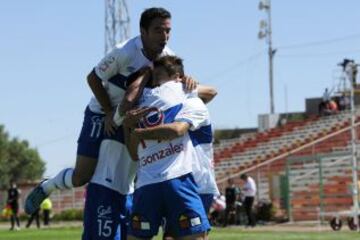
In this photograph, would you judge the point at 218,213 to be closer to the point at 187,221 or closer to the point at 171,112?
the point at 171,112

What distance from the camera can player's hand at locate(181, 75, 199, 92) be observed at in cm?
724

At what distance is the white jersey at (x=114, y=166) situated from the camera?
313 inches

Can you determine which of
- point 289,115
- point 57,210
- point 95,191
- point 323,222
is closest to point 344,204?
point 323,222

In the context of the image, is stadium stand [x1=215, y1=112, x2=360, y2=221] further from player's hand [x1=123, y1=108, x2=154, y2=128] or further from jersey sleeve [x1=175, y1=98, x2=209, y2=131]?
player's hand [x1=123, y1=108, x2=154, y2=128]

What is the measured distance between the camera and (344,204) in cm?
3231

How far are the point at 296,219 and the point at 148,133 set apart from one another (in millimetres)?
27343

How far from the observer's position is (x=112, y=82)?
7.79 metres

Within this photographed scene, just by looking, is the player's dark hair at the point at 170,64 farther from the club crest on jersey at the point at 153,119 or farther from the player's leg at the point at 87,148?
the player's leg at the point at 87,148

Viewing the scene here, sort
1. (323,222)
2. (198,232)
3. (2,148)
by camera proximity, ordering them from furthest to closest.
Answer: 1. (2,148)
2. (323,222)
3. (198,232)

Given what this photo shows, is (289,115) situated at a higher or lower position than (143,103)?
higher

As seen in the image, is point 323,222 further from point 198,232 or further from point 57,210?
point 198,232

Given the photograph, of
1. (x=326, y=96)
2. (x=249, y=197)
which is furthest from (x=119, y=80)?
(x=326, y=96)

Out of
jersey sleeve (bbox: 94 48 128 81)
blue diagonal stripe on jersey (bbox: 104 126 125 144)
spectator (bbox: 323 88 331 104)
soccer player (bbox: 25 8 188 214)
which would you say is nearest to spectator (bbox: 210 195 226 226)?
spectator (bbox: 323 88 331 104)

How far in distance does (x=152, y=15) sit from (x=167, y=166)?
1.12 meters
